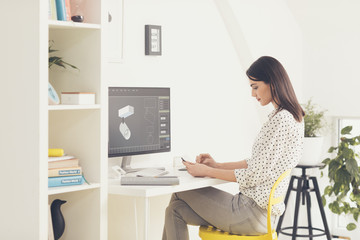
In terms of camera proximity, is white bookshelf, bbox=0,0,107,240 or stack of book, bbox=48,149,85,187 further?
stack of book, bbox=48,149,85,187

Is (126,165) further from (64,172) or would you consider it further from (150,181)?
(64,172)

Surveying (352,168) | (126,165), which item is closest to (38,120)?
(126,165)

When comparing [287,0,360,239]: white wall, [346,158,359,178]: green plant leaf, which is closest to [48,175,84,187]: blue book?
[346,158,359,178]: green plant leaf

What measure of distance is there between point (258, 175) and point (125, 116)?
2.83 ft

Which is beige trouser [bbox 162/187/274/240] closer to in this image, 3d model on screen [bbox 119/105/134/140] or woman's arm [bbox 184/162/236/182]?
woman's arm [bbox 184/162/236/182]

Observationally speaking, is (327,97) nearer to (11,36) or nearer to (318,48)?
(318,48)

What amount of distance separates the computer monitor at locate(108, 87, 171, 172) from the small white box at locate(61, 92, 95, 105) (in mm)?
479

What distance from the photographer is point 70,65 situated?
9.40 ft

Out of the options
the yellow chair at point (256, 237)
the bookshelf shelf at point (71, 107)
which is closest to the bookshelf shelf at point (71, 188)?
the bookshelf shelf at point (71, 107)

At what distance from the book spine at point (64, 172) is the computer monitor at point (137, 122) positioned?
0.46 metres

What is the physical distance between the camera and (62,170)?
275cm

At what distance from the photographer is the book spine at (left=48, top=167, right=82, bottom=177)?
8.91ft

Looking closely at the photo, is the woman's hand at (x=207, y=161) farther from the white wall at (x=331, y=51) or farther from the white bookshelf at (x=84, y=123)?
the white wall at (x=331, y=51)

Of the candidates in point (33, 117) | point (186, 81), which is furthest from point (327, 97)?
point (33, 117)
